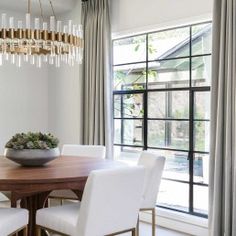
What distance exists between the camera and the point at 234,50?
3836mm

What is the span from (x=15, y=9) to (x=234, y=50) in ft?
11.7

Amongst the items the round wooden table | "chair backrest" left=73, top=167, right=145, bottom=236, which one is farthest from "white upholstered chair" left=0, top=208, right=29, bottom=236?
"chair backrest" left=73, top=167, right=145, bottom=236

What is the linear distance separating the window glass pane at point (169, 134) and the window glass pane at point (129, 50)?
35.6 inches

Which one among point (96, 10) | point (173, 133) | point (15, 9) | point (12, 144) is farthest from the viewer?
point (15, 9)

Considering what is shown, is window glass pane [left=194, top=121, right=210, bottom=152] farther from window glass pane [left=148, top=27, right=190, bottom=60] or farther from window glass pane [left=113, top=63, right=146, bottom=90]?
window glass pane [left=113, top=63, right=146, bottom=90]

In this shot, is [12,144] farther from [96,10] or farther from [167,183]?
[96,10]

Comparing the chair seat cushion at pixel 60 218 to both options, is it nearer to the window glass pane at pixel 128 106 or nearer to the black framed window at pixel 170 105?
the black framed window at pixel 170 105

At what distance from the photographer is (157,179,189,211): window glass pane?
4.77 meters

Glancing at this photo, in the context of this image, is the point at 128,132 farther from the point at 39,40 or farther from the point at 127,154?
the point at 39,40

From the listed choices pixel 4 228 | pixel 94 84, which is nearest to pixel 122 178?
pixel 4 228

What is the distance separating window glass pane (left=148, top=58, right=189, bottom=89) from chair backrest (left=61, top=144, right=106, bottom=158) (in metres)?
1.07

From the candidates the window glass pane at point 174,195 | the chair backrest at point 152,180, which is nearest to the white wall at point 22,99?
the window glass pane at point 174,195

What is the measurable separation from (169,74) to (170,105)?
377 mm

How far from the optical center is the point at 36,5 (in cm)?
579
